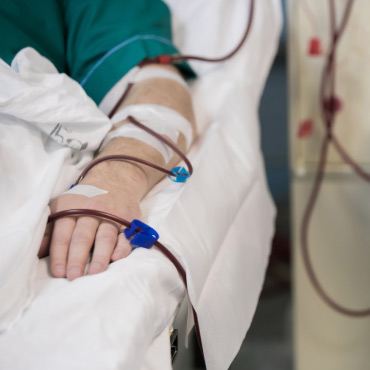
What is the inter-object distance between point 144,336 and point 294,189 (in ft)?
4.38

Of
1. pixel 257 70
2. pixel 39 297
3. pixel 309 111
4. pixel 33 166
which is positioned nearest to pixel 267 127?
pixel 309 111

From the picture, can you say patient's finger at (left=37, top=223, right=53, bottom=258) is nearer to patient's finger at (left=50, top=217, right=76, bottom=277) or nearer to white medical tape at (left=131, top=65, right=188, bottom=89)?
patient's finger at (left=50, top=217, right=76, bottom=277)

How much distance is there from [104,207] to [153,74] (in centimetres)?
45

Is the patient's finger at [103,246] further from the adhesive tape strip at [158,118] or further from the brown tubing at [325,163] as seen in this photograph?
the brown tubing at [325,163]

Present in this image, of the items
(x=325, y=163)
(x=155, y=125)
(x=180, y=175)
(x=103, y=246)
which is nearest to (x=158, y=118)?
(x=155, y=125)

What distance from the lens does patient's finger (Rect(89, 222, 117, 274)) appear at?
2.40ft

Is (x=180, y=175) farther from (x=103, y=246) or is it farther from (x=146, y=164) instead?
(x=103, y=246)

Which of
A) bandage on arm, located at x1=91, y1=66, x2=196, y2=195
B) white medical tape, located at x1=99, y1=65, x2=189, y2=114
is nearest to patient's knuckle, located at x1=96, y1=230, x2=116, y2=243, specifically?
bandage on arm, located at x1=91, y1=66, x2=196, y2=195

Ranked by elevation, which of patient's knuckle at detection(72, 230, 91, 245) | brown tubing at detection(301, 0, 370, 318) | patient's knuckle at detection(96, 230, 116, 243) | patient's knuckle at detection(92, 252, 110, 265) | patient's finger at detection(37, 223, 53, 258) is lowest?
brown tubing at detection(301, 0, 370, 318)

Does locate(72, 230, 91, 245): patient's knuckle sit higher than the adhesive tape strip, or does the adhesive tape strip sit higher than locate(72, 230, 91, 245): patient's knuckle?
locate(72, 230, 91, 245): patient's knuckle

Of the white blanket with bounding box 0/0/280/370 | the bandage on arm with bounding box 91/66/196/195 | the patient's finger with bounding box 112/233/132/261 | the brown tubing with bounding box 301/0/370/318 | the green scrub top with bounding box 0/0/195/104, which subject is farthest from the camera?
the brown tubing with bounding box 301/0/370/318

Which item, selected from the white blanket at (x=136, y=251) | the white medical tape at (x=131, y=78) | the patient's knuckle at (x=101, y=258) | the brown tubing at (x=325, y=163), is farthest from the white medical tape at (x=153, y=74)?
the brown tubing at (x=325, y=163)

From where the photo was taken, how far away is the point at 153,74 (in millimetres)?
1183

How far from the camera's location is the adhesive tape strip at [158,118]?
104cm
